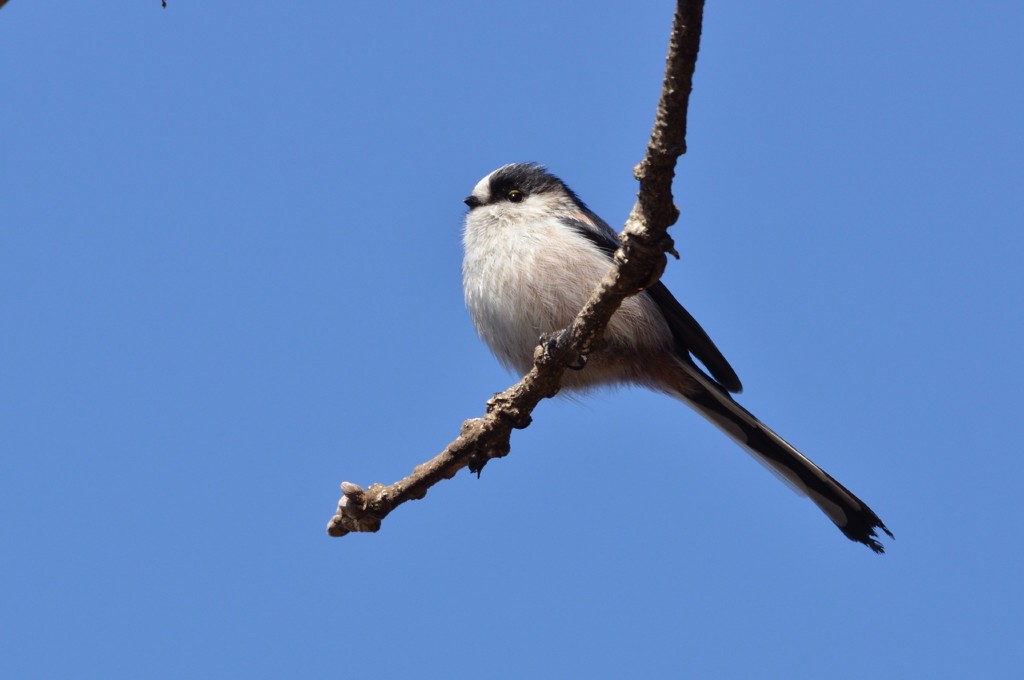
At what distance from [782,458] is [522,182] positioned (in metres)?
2.12

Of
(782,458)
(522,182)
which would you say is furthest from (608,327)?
(522,182)

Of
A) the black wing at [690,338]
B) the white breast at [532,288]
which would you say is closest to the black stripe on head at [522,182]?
the white breast at [532,288]

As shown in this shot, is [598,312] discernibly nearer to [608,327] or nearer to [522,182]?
[608,327]

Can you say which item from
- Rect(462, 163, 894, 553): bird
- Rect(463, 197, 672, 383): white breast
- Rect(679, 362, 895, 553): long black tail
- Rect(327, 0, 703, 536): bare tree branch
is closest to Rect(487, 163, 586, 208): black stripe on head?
Rect(462, 163, 894, 553): bird

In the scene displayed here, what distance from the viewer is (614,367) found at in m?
5.13

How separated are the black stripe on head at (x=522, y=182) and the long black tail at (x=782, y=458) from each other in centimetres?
135

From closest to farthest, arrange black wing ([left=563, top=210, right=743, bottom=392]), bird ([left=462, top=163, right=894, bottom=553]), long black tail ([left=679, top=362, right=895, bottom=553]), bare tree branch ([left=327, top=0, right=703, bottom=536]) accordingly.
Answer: bare tree branch ([left=327, top=0, right=703, bottom=536]), long black tail ([left=679, top=362, right=895, bottom=553]), bird ([left=462, top=163, right=894, bottom=553]), black wing ([left=563, top=210, right=743, bottom=392])

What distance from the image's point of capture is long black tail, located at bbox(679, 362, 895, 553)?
4582 millimetres

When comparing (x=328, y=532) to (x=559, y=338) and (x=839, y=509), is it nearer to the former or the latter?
(x=559, y=338)

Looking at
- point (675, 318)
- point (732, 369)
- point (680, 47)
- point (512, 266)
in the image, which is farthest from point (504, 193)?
point (680, 47)

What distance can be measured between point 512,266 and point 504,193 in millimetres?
752

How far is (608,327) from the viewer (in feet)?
15.9

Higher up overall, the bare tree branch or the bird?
the bird

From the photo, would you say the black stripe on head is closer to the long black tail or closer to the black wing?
the black wing
